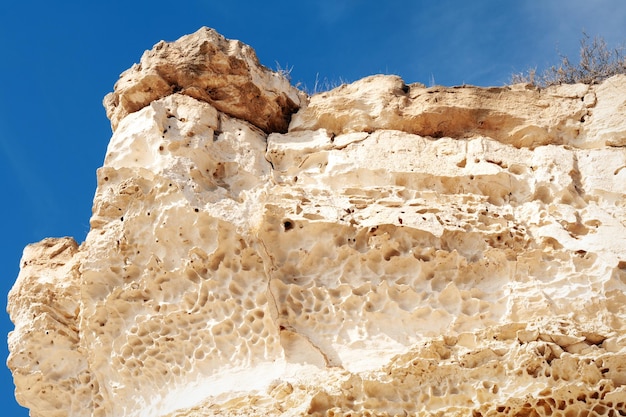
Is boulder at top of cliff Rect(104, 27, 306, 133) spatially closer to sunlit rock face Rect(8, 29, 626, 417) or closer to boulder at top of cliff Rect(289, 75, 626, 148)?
sunlit rock face Rect(8, 29, 626, 417)

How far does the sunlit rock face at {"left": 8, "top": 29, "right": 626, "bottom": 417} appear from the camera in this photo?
5.87m

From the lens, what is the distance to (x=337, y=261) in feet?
21.9

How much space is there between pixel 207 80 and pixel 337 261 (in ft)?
6.76

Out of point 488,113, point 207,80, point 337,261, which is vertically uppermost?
point 207,80

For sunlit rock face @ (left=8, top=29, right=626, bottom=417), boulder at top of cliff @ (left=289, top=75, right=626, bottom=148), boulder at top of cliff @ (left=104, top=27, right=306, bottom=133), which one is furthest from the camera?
boulder at top of cliff @ (left=104, top=27, right=306, bottom=133)

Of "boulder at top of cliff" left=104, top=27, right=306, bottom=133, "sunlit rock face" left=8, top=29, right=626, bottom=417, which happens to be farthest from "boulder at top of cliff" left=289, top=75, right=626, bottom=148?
"boulder at top of cliff" left=104, top=27, right=306, bottom=133

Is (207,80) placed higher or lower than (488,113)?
higher

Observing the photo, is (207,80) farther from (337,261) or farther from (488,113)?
(488,113)

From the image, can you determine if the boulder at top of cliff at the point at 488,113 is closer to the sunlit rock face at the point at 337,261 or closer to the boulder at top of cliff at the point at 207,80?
the sunlit rock face at the point at 337,261

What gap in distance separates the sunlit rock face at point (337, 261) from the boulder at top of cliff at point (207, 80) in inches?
0.7

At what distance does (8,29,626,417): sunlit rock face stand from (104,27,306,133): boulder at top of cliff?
2 cm

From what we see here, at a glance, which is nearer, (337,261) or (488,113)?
(337,261)

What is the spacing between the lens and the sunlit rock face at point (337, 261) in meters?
5.87

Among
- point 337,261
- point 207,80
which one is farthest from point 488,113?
point 207,80
